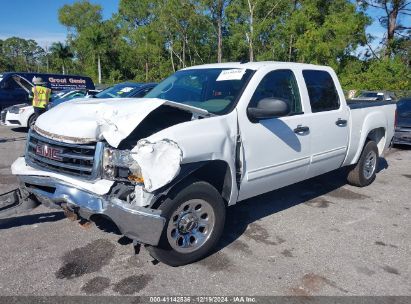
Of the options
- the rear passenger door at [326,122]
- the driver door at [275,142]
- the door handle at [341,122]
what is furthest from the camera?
the door handle at [341,122]

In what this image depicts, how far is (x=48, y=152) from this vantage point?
3.60 metres

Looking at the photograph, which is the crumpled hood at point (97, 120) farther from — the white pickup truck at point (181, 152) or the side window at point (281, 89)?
the side window at point (281, 89)

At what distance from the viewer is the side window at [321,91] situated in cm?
501

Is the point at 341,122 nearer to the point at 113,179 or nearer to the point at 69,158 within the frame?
the point at 113,179

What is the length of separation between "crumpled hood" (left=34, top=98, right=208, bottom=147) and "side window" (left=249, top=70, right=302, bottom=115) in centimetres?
82

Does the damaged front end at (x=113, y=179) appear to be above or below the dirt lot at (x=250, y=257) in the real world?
above

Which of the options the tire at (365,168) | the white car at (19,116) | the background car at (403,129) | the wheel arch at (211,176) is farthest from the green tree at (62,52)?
the wheel arch at (211,176)

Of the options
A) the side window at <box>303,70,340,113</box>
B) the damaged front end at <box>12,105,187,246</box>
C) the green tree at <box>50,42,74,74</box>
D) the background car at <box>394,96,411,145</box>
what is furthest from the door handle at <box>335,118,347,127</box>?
the green tree at <box>50,42,74,74</box>

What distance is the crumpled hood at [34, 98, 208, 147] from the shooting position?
3.32 meters

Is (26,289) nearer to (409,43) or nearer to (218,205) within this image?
(218,205)

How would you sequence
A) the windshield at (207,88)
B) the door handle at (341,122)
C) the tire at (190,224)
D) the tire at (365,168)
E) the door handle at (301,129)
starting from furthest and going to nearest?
the tire at (365,168) < the door handle at (341,122) < the door handle at (301,129) < the windshield at (207,88) < the tire at (190,224)

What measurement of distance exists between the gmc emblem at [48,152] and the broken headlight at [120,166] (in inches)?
19.2

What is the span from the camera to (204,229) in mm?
3822

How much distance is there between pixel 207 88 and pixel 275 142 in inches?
38.9
